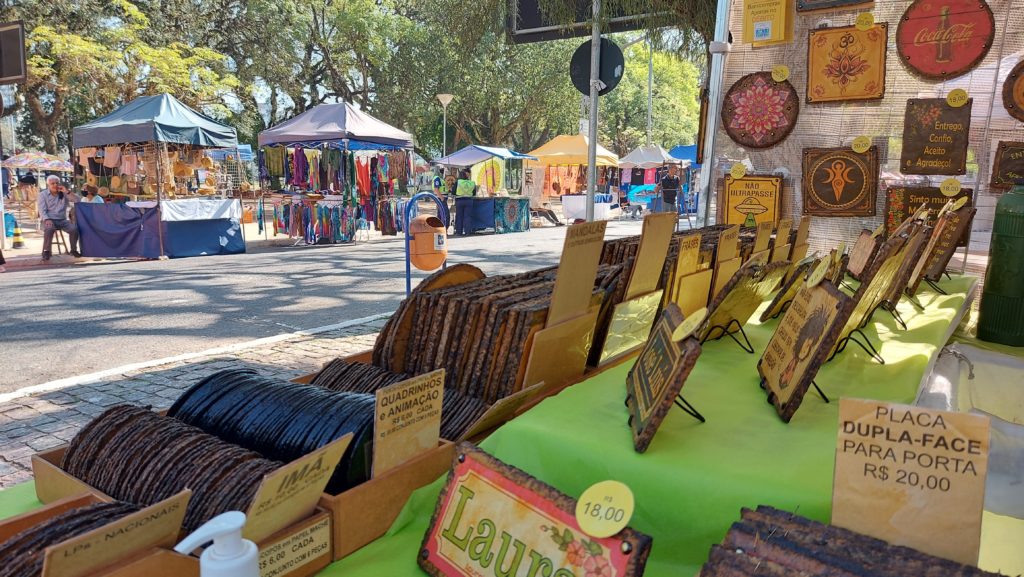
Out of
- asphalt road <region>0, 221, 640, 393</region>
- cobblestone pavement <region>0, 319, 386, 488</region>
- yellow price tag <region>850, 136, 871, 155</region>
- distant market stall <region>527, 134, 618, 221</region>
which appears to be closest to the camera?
cobblestone pavement <region>0, 319, 386, 488</region>

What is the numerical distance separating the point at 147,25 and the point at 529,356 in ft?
88.6

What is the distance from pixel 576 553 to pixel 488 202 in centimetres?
1752

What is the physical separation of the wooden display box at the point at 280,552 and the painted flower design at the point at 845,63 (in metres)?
3.99

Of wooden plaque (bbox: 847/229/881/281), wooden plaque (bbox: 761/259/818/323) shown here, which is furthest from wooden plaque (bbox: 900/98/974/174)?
wooden plaque (bbox: 761/259/818/323)

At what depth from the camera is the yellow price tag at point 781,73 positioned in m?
4.38

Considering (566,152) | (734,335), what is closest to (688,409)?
(734,335)

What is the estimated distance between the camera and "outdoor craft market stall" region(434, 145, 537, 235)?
1828 cm

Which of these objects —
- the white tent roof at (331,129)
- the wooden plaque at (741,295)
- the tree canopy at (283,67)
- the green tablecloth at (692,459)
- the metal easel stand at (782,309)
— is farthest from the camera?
the tree canopy at (283,67)

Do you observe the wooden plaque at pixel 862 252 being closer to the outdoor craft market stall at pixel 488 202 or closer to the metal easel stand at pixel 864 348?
the metal easel stand at pixel 864 348

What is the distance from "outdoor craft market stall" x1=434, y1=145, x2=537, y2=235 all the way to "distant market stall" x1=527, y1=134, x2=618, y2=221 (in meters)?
0.89

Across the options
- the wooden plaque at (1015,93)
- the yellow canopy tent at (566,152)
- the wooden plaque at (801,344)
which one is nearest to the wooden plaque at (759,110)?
the wooden plaque at (1015,93)

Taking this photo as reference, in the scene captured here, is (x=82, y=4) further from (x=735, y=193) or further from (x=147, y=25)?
(x=735, y=193)

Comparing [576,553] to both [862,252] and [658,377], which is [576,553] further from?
[862,252]

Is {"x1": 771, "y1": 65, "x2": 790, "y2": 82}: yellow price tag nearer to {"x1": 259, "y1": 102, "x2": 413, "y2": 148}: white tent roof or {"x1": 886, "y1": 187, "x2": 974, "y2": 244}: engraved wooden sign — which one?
{"x1": 886, "y1": 187, "x2": 974, "y2": 244}: engraved wooden sign
